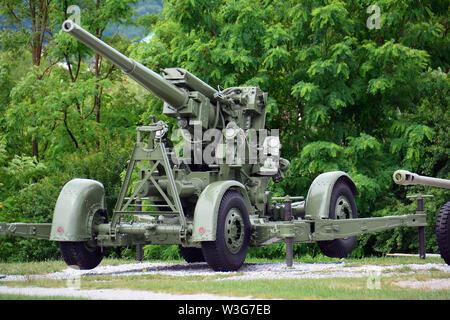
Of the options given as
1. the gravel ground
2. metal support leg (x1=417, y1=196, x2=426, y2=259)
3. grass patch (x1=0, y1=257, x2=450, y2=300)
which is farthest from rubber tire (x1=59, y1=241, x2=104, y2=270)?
metal support leg (x1=417, y1=196, x2=426, y2=259)

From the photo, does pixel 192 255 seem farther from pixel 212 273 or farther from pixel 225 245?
pixel 225 245

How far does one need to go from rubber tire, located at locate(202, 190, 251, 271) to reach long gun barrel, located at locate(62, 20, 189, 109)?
70.3 inches

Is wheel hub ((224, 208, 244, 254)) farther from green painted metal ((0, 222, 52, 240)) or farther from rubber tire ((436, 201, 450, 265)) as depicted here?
rubber tire ((436, 201, 450, 265))

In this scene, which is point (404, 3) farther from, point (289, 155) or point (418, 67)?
point (289, 155)

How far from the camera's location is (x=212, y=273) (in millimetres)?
11508

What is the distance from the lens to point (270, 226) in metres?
12.1

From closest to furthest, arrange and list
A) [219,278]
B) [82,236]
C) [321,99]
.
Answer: [219,278], [82,236], [321,99]

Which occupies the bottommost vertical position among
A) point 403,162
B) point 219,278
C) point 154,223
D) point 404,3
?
point 219,278

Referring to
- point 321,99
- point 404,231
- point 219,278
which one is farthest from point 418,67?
point 219,278

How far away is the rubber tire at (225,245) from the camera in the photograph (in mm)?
11305

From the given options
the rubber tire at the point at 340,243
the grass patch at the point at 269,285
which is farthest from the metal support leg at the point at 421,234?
the grass patch at the point at 269,285

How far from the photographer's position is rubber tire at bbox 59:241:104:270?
12156mm

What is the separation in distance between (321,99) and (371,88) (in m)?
1.28

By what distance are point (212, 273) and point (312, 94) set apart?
8.32 meters
